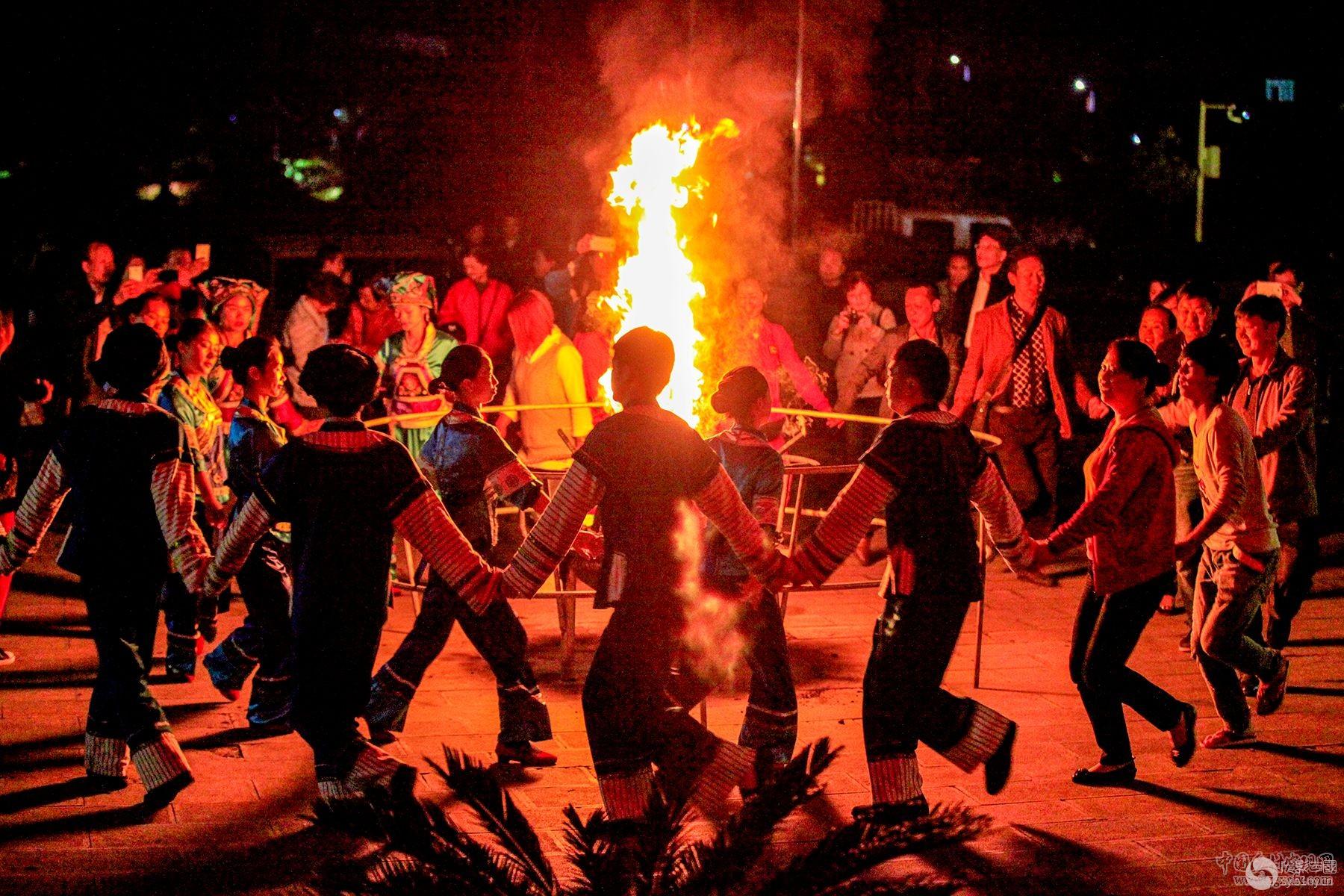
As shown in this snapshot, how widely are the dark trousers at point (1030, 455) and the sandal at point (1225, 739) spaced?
3.69 meters

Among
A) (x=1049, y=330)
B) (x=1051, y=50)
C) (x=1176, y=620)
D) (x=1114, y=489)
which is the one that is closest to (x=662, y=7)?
(x=1049, y=330)

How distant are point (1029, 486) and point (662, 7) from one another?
7285 mm

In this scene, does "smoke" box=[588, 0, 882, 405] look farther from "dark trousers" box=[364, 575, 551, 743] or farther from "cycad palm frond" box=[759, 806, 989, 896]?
"cycad palm frond" box=[759, 806, 989, 896]

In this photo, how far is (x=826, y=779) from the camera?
233 inches

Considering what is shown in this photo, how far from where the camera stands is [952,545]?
5.00 m

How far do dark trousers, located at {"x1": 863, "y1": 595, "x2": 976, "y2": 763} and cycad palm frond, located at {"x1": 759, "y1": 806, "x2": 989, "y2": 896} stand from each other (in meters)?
1.34

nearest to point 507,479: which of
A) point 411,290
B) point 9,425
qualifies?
point 9,425

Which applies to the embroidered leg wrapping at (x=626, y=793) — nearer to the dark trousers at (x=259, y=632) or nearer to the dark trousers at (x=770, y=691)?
the dark trousers at (x=770, y=691)

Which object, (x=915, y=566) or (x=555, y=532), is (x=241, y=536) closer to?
(x=555, y=532)

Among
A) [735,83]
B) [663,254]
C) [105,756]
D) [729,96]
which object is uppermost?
[735,83]

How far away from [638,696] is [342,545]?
3.61 ft

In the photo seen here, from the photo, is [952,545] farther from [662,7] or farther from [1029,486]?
[662,7]

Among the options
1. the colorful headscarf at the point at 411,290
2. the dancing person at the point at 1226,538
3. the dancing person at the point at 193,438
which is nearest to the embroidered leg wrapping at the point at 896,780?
the dancing person at the point at 1226,538

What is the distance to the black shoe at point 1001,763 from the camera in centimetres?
516
